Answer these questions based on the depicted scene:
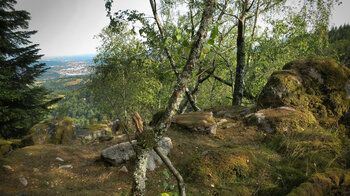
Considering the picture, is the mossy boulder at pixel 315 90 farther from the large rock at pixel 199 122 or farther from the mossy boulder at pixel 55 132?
the mossy boulder at pixel 55 132

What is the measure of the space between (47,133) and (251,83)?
2204cm

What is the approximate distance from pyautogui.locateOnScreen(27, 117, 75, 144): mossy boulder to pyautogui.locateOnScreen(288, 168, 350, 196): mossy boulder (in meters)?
20.0

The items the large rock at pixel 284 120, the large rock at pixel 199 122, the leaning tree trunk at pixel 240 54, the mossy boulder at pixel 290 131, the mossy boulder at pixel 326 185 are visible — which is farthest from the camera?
the leaning tree trunk at pixel 240 54

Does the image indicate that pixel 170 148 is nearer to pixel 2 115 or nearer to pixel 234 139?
pixel 234 139

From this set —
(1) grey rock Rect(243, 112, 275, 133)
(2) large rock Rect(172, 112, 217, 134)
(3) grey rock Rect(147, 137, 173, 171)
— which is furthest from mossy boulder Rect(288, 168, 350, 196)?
(2) large rock Rect(172, 112, 217, 134)

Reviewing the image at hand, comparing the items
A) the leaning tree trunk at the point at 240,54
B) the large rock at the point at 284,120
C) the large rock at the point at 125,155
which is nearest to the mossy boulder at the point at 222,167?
the large rock at the point at 125,155

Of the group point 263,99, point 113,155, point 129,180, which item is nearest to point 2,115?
point 113,155

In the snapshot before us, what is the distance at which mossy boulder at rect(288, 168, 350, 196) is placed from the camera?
1.90 m

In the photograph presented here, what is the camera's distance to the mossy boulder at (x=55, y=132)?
16769mm

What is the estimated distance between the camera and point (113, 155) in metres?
6.84

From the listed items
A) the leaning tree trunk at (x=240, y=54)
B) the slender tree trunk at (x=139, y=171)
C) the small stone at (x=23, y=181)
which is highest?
the leaning tree trunk at (x=240, y=54)

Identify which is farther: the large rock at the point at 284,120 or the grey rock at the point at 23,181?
the large rock at the point at 284,120

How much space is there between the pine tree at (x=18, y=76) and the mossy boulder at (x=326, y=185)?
20.5m

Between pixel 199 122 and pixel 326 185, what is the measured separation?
23.5 feet
